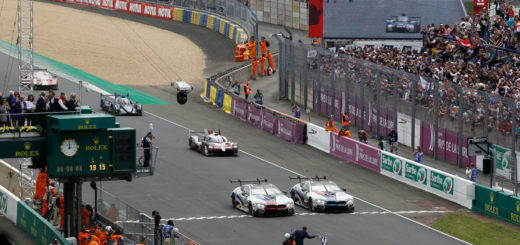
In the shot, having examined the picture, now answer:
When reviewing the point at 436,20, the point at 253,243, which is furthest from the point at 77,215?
the point at 436,20

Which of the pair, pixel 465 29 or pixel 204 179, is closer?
pixel 204 179

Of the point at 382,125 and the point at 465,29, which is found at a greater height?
the point at 465,29

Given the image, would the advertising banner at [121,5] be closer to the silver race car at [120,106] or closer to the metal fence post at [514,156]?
the silver race car at [120,106]

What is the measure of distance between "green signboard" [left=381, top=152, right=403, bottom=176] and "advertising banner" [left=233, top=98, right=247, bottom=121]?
39.7 feet

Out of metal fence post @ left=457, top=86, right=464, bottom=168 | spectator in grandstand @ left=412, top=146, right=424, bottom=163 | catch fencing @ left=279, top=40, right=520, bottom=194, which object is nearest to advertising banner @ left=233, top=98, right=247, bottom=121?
catch fencing @ left=279, top=40, right=520, bottom=194

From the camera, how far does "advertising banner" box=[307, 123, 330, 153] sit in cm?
4606

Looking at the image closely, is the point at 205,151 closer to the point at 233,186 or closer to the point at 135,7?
the point at 233,186

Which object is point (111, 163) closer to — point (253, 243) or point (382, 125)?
point (253, 243)

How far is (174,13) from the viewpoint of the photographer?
8300 centimetres

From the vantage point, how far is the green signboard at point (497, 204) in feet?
112

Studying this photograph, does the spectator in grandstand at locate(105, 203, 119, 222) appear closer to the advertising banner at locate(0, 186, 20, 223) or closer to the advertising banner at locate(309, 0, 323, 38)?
the advertising banner at locate(0, 186, 20, 223)

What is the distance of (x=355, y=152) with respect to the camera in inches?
1730

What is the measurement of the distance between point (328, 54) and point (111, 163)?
2448cm

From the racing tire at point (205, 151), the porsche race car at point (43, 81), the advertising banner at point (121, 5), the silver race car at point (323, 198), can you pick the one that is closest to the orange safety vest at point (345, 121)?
the racing tire at point (205, 151)
